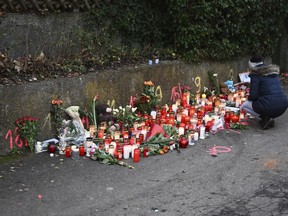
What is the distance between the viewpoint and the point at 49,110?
20.0 ft

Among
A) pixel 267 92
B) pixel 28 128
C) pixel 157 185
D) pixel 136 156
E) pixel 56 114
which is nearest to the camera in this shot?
pixel 157 185

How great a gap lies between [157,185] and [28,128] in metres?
1.72

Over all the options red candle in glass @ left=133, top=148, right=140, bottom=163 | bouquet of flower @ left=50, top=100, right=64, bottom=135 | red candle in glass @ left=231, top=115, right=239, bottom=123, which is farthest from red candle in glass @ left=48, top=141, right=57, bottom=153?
red candle in glass @ left=231, top=115, right=239, bottom=123

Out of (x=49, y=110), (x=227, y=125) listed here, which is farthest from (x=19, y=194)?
(x=227, y=125)

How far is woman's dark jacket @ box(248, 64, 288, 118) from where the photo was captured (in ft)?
22.4

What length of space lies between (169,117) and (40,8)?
8.05 ft

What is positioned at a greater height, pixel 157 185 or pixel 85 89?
pixel 85 89

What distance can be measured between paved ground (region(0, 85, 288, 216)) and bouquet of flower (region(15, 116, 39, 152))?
0.21m

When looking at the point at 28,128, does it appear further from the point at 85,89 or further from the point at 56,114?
the point at 85,89

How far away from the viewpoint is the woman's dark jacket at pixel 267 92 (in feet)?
22.4

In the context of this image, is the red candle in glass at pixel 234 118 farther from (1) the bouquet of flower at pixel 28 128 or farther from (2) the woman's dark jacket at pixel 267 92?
(1) the bouquet of flower at pixel 28 128

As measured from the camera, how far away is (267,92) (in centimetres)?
684

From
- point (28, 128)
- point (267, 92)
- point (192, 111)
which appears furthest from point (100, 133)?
point (267, 92)

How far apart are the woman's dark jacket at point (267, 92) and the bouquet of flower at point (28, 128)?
305 centimetres
